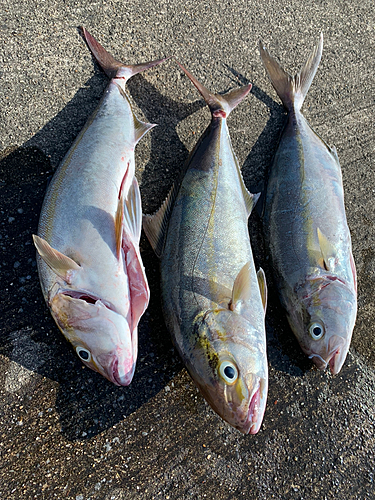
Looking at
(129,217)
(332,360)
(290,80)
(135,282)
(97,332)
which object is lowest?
(332,360)

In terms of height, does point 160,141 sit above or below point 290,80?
below

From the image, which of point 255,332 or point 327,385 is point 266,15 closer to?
point 255,332

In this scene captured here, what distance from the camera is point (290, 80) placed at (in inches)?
124

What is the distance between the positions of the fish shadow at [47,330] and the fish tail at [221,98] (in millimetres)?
1000

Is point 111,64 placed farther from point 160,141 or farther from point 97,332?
point 97,332

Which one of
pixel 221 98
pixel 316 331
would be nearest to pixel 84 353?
pixel 316 331

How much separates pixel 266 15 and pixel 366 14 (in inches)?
46.9

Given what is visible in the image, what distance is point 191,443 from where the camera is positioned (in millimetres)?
2430

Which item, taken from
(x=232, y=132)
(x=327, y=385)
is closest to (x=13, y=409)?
(x=327, y=385)

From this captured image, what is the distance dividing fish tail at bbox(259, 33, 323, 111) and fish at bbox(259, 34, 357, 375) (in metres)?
0.23

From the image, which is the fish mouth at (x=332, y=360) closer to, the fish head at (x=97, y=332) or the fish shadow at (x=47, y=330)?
the fish shadow at (x=47, y=330)

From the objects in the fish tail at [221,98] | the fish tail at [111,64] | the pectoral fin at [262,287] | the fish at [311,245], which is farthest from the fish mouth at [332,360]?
the fish tail at [111,64]

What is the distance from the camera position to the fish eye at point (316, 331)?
7.94ft

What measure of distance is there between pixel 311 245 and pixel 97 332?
5.13ft
